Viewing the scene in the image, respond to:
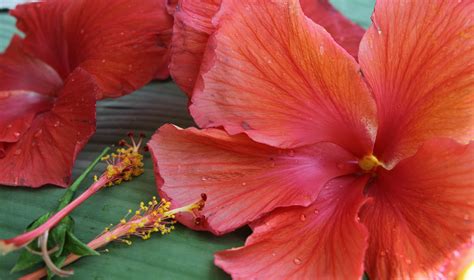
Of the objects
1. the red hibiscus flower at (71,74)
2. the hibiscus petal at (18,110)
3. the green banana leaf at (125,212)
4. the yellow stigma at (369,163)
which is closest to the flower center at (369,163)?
the yellow stigma at (369,163)

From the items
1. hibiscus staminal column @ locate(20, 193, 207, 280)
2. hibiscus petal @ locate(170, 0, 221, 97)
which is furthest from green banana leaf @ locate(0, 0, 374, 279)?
hibiscus petal @ locate(170, 0, 221, 97)

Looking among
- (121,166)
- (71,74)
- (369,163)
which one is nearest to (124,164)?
(121,166)

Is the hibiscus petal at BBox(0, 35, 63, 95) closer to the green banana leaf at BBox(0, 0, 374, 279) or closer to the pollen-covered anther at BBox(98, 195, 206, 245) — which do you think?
the green banana leaf at BBox(0, 0, 374, 279)

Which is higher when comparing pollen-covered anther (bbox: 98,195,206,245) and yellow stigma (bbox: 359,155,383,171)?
yellow stigma (bbox: 359,155,383,171)

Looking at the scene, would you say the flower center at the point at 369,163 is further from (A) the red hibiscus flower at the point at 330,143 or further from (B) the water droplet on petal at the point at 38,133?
(B) the water droplet on petal at the point at 38,133

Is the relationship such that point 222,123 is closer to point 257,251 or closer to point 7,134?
point 257,251

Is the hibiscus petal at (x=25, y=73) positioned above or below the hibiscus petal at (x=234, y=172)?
below
